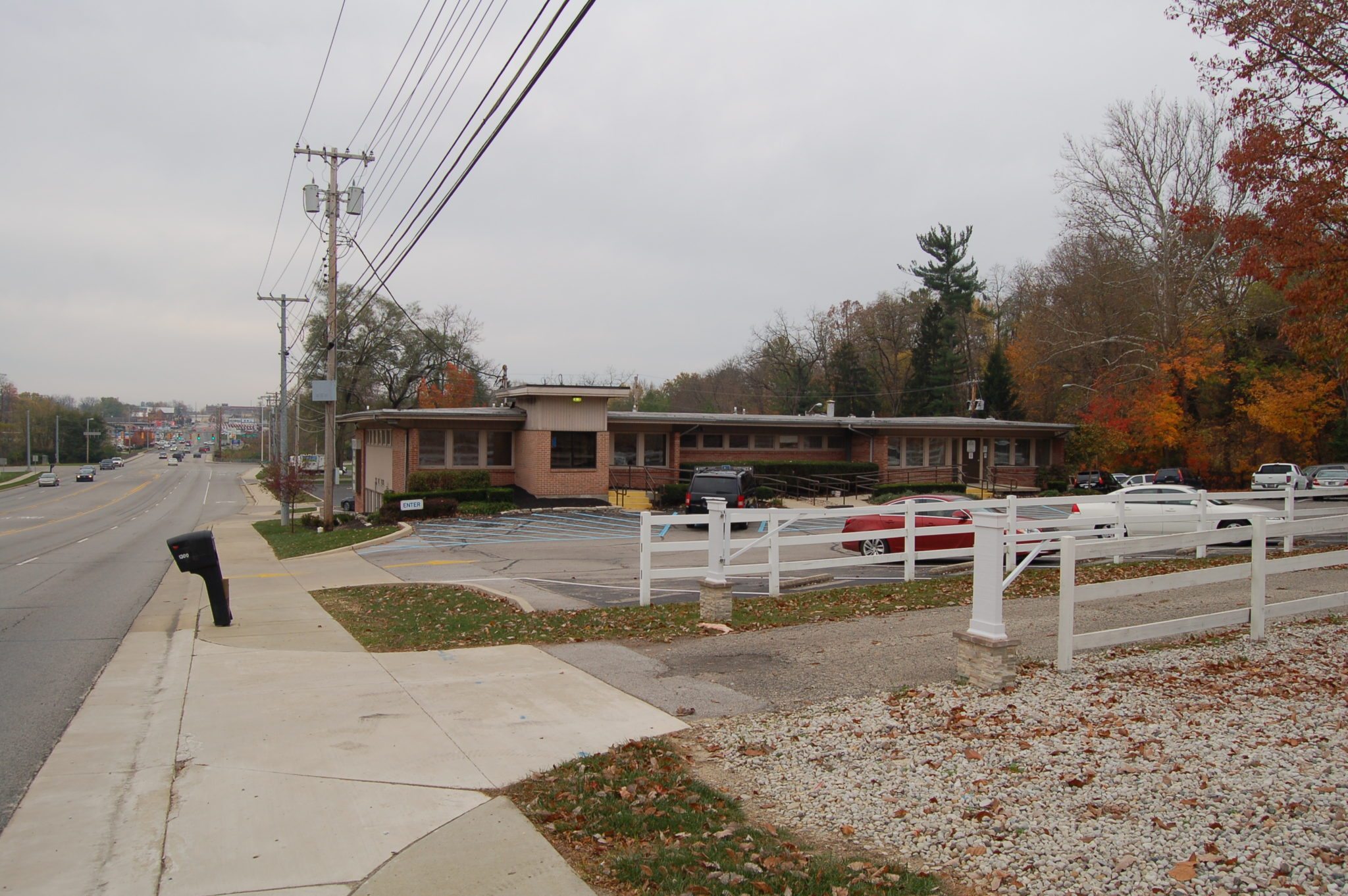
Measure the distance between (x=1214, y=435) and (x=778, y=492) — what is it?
23.9m

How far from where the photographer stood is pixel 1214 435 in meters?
45.1

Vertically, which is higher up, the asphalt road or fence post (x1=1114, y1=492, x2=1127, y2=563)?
fence post (x1=1114, y1=492, x2=1127, y2=563)

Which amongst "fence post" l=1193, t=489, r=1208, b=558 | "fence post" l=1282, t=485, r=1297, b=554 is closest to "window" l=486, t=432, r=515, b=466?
"fence post" l=1193, t=489, r=1208, b=558

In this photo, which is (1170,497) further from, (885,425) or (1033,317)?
(1033,317)

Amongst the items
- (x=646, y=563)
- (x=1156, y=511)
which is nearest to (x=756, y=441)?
(x=1156, y=511)

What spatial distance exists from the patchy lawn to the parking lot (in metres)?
1.02

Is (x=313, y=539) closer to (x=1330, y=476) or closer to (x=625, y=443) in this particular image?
(x=625, y=443)

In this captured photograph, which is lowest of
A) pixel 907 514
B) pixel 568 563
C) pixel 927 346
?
pixel 568 563

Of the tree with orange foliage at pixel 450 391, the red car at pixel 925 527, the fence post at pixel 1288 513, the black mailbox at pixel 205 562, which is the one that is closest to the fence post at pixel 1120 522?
the red car at pixel 925 527

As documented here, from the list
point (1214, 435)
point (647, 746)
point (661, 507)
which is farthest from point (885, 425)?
point (647, 746)

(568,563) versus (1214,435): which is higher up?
(1214,435)

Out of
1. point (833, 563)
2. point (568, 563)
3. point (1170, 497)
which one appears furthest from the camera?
point (568, 563)

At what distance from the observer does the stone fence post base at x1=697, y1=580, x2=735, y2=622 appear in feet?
36.1

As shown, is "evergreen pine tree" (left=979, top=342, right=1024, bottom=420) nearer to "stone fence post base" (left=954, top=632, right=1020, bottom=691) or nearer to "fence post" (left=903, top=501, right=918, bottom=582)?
"fence post" (left=903, top=501, right=918, bottom=582)
